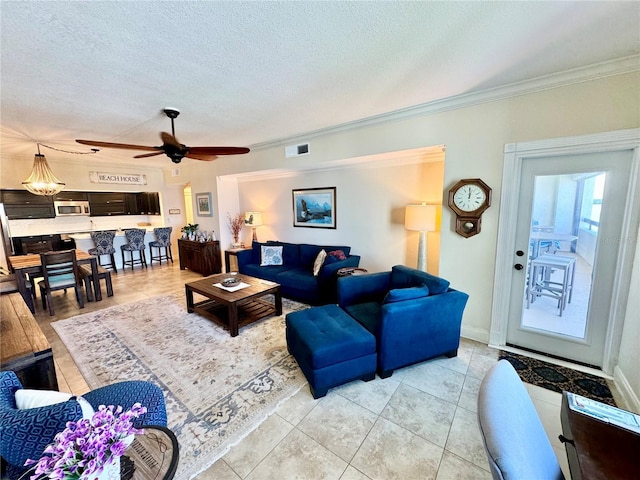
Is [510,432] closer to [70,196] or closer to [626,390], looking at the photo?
[626,390]

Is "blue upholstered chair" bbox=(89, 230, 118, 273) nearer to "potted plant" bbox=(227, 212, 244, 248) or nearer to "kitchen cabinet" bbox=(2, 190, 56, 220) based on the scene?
"kitchen cabinet" bbox=(2, 190, 56, 220)

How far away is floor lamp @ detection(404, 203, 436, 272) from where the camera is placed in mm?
3197

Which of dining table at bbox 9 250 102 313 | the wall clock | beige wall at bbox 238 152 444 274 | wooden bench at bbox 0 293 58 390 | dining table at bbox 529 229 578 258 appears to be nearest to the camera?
wooden bench at bbox 0 293 58 390

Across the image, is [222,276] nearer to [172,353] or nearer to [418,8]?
[172,353]

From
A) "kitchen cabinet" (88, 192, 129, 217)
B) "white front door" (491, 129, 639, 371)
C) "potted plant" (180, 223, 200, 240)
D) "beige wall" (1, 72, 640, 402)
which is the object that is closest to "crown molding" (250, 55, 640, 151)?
"beige wall" (1, 72, 640, 402)

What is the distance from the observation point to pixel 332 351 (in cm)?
209

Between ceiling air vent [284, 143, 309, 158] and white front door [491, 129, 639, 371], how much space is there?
2.61 meters

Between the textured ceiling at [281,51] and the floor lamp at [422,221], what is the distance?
1.20 metres

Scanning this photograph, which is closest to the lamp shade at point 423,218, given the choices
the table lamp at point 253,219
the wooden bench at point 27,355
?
the table lamp at point 253,219

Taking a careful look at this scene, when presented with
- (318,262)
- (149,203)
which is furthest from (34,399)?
(149,203)

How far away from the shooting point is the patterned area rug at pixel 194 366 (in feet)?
6.07

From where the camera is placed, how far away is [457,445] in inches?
66.9

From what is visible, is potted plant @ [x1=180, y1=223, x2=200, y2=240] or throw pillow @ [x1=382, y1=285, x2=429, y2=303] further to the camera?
potted plant @ [x1=180, y1=223, x2=200, y2=240]

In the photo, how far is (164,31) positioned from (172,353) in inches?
111
